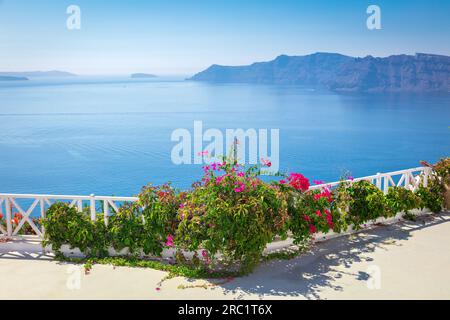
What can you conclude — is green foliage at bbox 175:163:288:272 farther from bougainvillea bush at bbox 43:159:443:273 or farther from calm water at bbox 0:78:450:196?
calm water at bbox 0:78:450:196

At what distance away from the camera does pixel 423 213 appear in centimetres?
851

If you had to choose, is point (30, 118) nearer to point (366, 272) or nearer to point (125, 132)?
point (125, 132)

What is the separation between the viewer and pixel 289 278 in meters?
5.79

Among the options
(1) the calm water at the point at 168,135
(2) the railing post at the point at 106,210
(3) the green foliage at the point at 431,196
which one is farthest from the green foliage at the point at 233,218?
(1) the calm water at the point at 168,135

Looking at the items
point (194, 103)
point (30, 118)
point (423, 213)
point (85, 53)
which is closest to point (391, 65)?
point (194, 103)

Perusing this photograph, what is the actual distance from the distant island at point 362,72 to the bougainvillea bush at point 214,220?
289ft

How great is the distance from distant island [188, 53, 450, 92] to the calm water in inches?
289

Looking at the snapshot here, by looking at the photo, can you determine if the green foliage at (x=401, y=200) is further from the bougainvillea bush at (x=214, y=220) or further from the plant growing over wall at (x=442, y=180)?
the bougainvillea bush at (x=214, y=220)

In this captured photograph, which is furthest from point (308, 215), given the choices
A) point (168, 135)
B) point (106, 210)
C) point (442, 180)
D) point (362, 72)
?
point (362, 72)

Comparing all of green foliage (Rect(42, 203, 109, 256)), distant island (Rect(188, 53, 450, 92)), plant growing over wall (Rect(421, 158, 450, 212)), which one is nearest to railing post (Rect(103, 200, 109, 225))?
green foliage (Rect(42, 203, 109, 256))

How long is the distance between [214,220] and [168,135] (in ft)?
166

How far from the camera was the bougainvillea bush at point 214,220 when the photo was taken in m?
5.70

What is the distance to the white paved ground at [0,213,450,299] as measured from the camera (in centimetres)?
528

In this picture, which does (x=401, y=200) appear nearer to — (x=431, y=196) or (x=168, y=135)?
(x=431, y=196)
